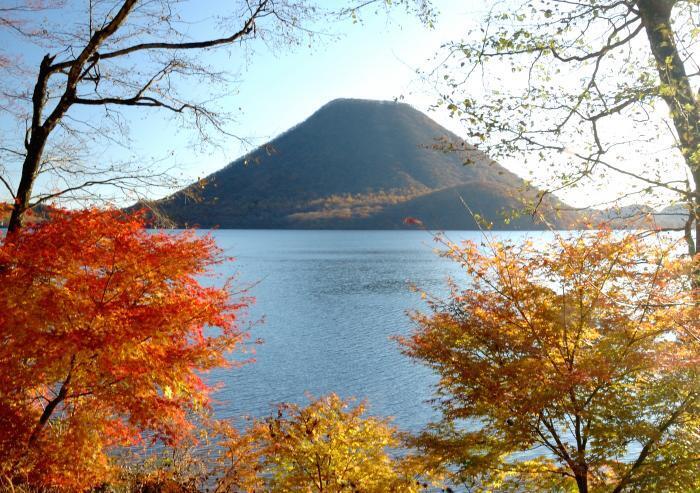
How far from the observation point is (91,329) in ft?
21.5

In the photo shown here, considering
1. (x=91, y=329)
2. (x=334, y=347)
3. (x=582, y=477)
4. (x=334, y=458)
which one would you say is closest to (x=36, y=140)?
(x=91, y=329)

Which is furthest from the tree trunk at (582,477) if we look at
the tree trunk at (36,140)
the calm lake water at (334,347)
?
the tree trunk at (36,140)

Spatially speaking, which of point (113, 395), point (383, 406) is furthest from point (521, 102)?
point (383, 406)

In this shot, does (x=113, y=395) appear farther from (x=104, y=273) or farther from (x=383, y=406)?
(x=383, y=406)

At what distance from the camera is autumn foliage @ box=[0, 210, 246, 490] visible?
643cm

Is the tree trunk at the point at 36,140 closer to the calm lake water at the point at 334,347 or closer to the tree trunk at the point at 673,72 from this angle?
the calm lake water at the point at 334,347

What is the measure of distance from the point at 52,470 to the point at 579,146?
865 cm

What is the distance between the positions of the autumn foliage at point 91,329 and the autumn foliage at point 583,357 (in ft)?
10.7

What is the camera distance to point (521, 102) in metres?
7.81

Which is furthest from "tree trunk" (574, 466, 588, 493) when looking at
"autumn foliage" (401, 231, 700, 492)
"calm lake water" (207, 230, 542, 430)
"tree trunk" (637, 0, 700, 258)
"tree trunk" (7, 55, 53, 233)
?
"tree trunk" (7, 55, 53, 233)

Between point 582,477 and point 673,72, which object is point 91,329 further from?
point 673,72

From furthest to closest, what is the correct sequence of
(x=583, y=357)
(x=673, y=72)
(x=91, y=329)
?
(x=673, y=72)
(x=91, y=329)
(x=583, y=357)

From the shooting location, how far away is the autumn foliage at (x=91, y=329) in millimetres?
6430

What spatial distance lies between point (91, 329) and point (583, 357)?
230 inches
